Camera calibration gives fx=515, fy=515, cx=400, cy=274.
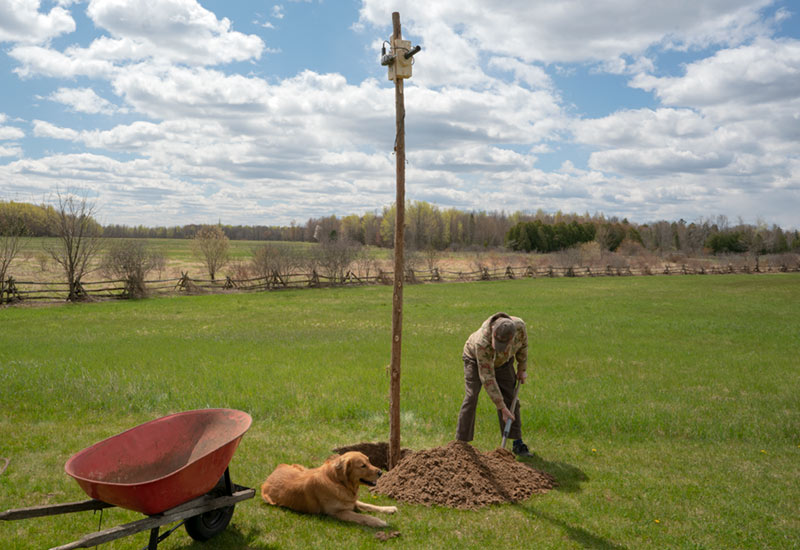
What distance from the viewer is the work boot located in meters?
6.77

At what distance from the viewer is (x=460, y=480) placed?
17.9ft

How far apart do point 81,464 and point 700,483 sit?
6290mm

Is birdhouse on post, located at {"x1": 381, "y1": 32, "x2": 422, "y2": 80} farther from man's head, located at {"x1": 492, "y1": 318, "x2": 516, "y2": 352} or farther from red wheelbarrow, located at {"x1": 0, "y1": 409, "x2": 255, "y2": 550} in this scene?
red wheelbarrow, located at {"x1": 0, "y1": 409, "x2": 255, "y2": 550}

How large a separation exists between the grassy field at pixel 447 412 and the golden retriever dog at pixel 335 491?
13 centimetres

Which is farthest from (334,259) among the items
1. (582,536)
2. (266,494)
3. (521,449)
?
(582,536)

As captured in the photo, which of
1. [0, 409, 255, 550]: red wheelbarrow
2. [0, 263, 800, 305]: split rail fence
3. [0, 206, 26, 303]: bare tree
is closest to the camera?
[0, 409, 255, 550]: red wheelbarrow

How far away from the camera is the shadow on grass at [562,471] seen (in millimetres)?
5820

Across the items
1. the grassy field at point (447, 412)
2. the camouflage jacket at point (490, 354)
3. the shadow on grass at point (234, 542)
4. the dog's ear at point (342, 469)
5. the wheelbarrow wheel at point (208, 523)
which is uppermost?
the camouflage jacket at point (490, 354)

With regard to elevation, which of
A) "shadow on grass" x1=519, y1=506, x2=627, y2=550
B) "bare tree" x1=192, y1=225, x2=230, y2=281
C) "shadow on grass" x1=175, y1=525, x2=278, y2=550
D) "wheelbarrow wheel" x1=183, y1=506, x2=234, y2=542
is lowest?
"shadow on grass" x1=519, y1=506, x2=627, y2=550

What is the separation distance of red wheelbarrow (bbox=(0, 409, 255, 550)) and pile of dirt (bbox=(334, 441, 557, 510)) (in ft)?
5.73

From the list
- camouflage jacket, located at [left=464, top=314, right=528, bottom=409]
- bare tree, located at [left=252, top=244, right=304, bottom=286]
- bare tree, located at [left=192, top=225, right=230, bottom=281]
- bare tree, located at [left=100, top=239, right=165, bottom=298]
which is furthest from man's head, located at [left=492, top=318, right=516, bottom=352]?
bare tree, located at [left=192, top=225, right=230, bottom=281]

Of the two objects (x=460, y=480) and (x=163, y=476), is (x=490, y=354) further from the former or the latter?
(x=163, y=476)

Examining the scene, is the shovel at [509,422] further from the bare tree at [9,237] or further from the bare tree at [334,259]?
the bare tree at [334,259]

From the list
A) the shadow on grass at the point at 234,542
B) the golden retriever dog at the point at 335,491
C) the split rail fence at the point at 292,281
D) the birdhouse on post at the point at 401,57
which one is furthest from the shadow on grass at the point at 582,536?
the split rail fence at the point at 292,281
